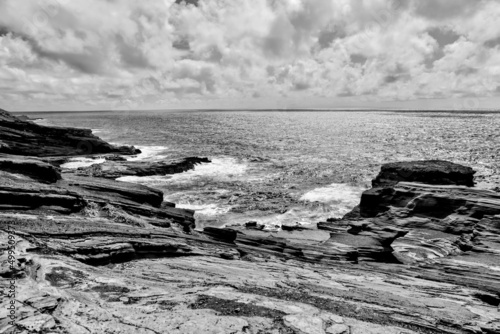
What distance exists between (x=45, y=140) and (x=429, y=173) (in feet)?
230

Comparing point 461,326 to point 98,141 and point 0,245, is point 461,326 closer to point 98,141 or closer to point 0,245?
point 0,245

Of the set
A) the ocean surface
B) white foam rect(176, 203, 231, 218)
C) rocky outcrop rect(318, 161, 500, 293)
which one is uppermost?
rocky outcrop rect(318, 161, 500, 293)

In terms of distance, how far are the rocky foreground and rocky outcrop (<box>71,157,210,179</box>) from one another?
18549 millimetres

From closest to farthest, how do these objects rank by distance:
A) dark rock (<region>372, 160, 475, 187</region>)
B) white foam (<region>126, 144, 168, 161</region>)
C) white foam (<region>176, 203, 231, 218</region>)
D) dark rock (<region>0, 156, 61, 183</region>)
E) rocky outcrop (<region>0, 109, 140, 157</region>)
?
dark rock (<region>0, 156, 61, 183</region>), dark rock (<region>372, 160, 475, 187</region>), white foam (<region>176, 203, 231, 218</region>), rocky outcrop (<region>0, 109, 140, 157</region>), white foam (<region>126, 144, 168, 161</region>)

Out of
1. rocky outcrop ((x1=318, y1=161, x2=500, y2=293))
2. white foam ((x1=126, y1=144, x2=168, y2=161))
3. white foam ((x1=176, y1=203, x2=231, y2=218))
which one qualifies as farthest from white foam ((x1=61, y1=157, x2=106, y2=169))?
rocky outcrop ((x1=318, y1=161, x2=500, y2=293))

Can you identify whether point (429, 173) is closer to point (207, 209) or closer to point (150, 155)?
point (207, 209)

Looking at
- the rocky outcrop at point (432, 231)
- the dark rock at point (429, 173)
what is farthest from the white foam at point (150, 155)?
the rocky outcrop at point (432, 231)

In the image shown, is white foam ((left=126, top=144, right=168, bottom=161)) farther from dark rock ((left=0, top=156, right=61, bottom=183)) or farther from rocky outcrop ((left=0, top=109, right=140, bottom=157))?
dark rock ((left=0, top=156, right=61, bottom=183))

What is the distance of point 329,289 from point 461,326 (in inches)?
206

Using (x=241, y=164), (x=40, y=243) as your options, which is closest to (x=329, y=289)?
(x=40, y=243)

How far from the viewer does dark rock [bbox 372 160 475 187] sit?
1384 inches

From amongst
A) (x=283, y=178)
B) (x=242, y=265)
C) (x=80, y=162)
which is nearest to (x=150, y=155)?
(x=80, y=162)

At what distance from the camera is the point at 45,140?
66.4 meters

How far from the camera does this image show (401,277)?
63.7 ft
